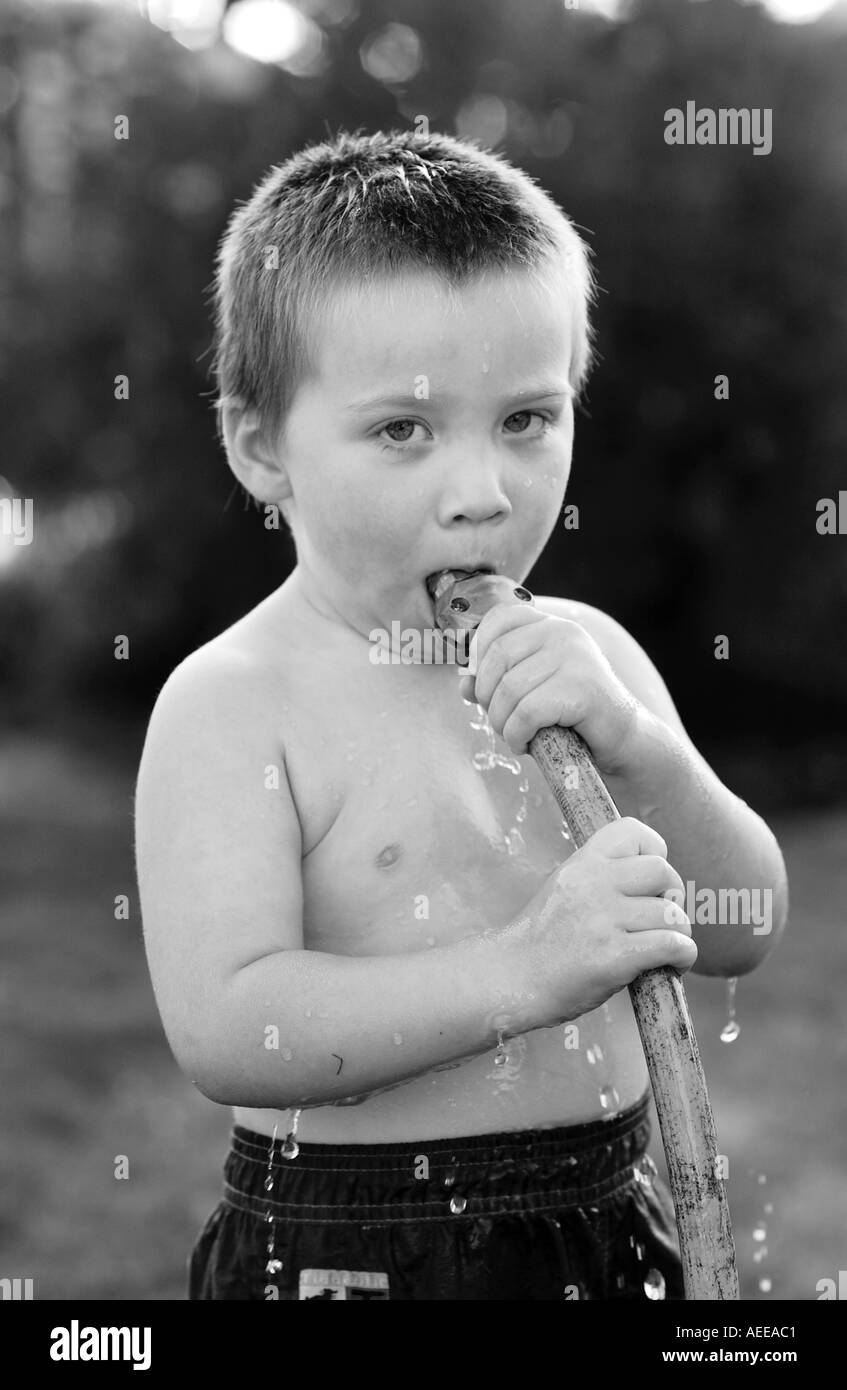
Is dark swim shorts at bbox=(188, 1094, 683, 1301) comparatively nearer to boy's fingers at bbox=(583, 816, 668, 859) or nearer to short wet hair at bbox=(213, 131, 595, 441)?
boy's fingers at bbox=(583, 816, 668, 859)

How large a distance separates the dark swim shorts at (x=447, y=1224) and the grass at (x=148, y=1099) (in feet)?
5.09

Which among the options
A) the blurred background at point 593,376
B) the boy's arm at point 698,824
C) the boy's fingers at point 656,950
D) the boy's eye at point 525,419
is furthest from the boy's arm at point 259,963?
the blurred background at point 593,376

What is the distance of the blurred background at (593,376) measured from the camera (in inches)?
252

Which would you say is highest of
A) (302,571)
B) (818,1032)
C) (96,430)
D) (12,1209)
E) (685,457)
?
(96,430)

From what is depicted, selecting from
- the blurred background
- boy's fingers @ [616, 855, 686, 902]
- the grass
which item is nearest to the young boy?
boy's fingers @ [616, 855, 686, 902]

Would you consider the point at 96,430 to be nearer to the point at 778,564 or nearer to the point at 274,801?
the point at 778,564

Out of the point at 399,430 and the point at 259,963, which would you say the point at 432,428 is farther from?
the point at 259,963

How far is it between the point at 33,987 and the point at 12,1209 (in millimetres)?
1582

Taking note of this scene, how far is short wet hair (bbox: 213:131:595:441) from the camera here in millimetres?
1682

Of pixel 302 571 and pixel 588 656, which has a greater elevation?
pixel 302 571

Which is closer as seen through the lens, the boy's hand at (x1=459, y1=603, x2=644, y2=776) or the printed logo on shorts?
the boy's hand at (x1=459, y1=603, x2=644, y2=776)

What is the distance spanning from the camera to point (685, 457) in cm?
659

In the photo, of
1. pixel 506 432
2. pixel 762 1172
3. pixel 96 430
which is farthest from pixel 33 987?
pixel 506 432

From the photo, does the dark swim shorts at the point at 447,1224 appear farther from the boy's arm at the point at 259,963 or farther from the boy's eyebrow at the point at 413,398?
the boy's eyebrow at the point at 413,398
